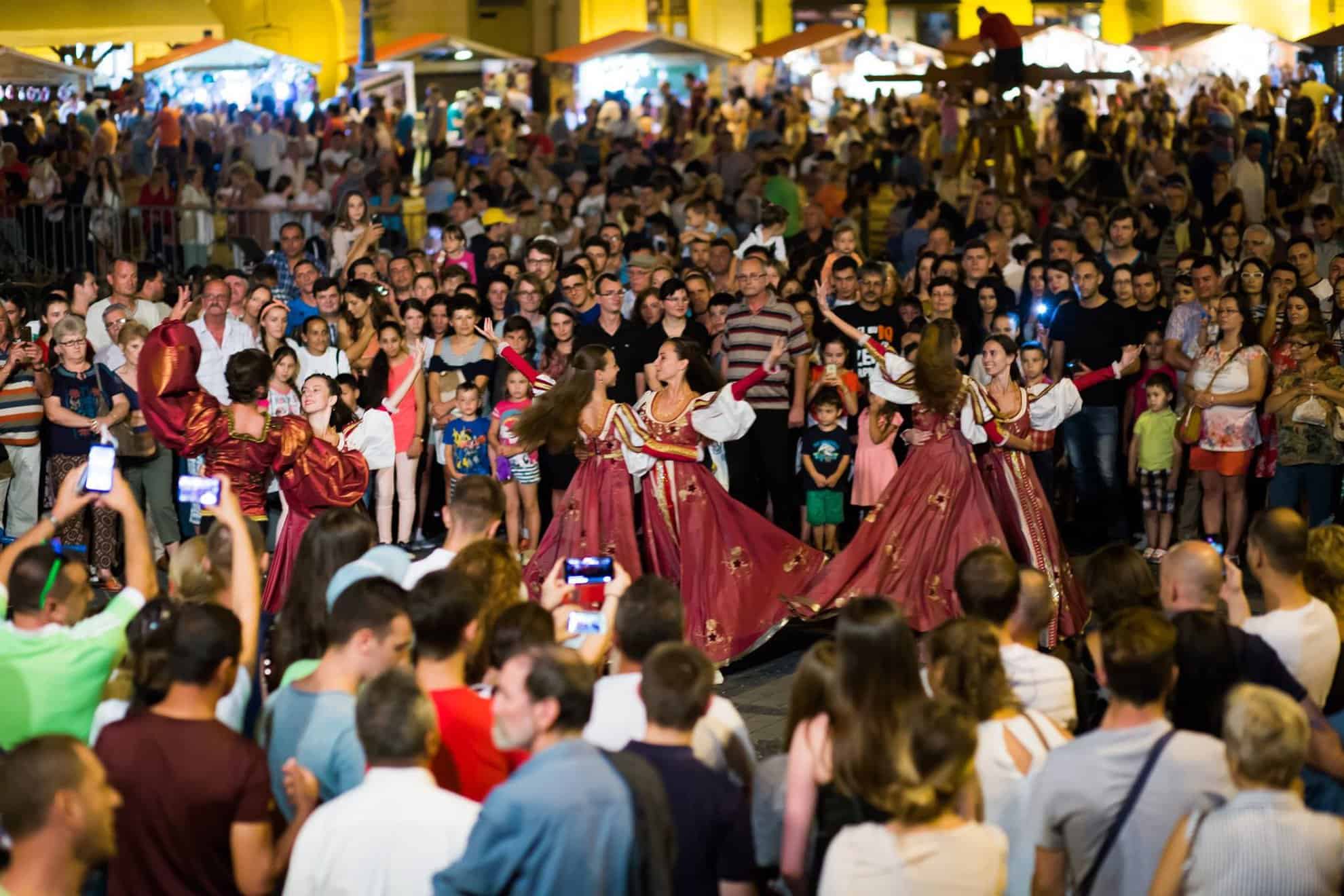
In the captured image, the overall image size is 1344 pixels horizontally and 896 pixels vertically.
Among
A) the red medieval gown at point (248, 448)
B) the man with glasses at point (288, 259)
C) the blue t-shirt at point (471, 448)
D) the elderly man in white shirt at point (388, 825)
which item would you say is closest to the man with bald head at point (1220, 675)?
the elderly man in white shirt at point (388, 825)

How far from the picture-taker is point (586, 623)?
17.6 feet

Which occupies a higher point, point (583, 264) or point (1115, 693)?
point (583, 264)

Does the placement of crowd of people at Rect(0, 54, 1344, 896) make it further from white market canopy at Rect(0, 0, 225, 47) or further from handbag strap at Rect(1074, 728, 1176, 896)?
white market canopy at Rect(0, 0, 225, 47)

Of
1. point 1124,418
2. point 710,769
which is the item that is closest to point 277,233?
point 1124,418

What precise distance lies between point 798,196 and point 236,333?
6.88m

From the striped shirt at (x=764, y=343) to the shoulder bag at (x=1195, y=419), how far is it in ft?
7.41

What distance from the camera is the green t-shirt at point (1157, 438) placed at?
36.3 ft

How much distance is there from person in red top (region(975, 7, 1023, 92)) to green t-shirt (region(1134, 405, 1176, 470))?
5601 mm

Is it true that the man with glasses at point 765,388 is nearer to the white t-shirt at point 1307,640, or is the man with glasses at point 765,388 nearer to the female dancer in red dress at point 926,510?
the female dancer in red dress at point 926,510

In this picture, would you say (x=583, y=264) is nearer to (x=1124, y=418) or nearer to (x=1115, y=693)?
(x=1124, y=418)

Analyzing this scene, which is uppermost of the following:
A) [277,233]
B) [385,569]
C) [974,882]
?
[277,233]

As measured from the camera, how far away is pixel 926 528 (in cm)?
917

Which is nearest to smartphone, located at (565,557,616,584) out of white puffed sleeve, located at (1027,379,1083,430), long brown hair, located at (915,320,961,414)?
long brown hair, located at (915,320,961,414)

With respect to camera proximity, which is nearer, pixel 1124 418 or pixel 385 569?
pixel 385 569
